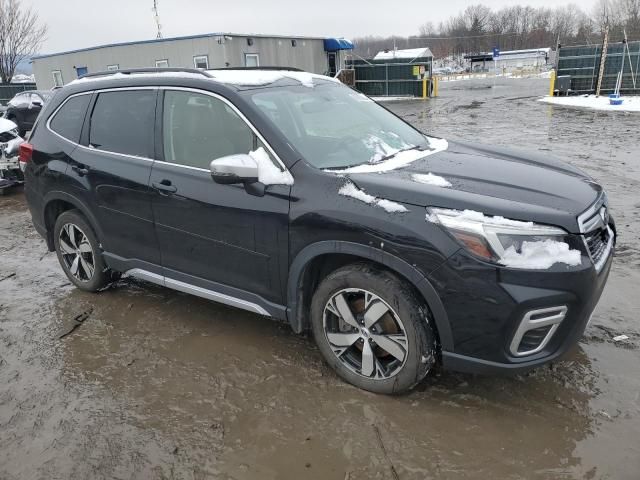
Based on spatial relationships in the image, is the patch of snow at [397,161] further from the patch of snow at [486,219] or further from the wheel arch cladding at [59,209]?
the wheel arch cladding at [59,209]

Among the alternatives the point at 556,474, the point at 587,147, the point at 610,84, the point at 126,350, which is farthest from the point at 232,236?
the point at 610,84

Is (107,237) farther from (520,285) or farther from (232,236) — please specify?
(520,285)

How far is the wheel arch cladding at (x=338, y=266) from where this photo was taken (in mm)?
2600

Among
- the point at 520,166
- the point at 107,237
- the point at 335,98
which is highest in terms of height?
the point at 335,98

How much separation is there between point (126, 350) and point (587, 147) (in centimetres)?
1019

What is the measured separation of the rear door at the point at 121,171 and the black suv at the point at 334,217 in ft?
0.05

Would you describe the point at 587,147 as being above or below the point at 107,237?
below

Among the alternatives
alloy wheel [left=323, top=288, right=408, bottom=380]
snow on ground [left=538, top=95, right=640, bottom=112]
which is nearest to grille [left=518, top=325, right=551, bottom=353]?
alloy wheel [left=323, top=288, right=408, bottom=380]

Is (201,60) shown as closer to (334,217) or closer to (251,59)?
(251,59)

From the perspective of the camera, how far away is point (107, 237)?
4059mm

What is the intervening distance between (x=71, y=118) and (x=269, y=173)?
227 cm

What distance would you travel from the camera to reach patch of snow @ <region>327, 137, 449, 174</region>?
9.91ft

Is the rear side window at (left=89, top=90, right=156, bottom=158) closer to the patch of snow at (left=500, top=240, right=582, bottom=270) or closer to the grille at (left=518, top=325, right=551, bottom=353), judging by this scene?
the patch of snow at (left=500, top=240, right=582, bottom=270)

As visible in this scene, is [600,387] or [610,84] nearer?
[600,387]
